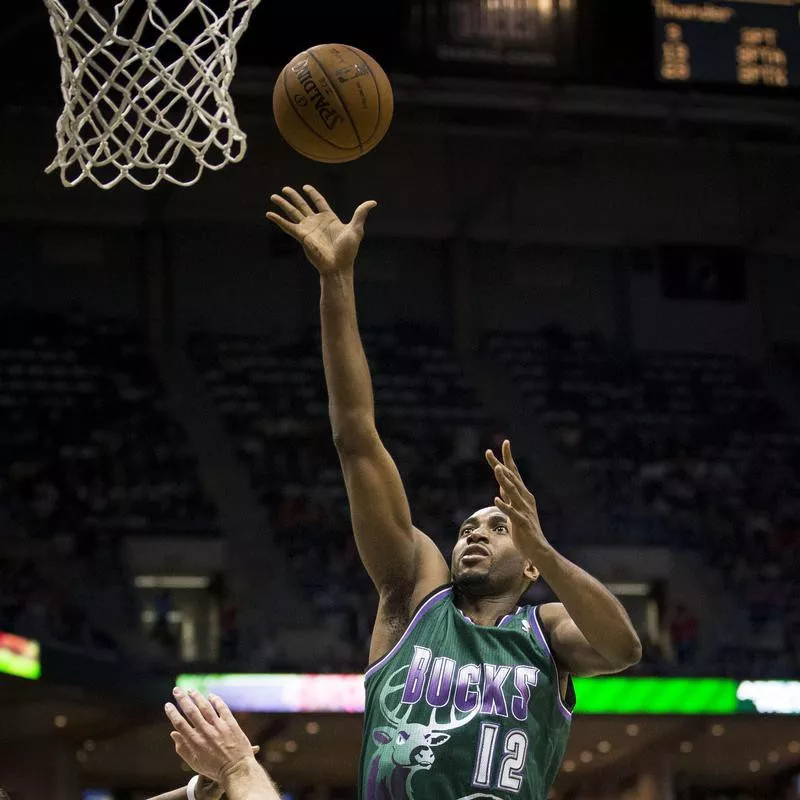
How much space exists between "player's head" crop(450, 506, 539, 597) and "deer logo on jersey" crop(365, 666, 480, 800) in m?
0.39

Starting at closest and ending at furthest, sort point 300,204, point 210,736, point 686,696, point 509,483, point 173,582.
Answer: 1. point 210,736
2. point 509,483
3. point 300,204
4. point 686,696
5. point 173,582

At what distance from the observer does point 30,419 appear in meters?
18.6

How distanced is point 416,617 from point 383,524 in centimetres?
26

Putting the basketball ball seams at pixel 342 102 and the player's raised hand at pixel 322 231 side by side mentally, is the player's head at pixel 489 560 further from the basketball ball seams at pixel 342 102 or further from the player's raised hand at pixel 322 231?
the basketball ball seams at pixel 342 102

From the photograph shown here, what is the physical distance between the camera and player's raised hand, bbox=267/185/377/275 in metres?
4.36

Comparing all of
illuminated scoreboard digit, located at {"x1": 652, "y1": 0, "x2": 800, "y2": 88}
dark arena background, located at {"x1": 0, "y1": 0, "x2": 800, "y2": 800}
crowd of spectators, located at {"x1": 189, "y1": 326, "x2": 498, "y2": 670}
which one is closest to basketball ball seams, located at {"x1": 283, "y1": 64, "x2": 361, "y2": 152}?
dark arena background, located at {"x1": 0, "y1": 0, "x2": 800, "y2": 800}

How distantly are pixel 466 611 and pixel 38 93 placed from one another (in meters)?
15.7

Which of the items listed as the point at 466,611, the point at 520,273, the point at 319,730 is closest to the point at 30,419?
the point at 319,730

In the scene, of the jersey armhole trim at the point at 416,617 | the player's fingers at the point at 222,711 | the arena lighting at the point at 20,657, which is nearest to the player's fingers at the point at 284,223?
the jersey armhole trim at the point at 416,617

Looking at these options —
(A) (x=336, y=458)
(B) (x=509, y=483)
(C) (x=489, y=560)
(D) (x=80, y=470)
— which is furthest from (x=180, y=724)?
(A) (x=336, y=458)

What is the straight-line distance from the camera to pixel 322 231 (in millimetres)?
4465

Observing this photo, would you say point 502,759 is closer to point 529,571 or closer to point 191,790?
point 529,571

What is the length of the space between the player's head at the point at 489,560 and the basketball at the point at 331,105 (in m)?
1.38

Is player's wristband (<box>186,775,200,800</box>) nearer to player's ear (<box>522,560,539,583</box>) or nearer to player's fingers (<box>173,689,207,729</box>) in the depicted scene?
player's fingers (<box>173,689,207,729</box>)
